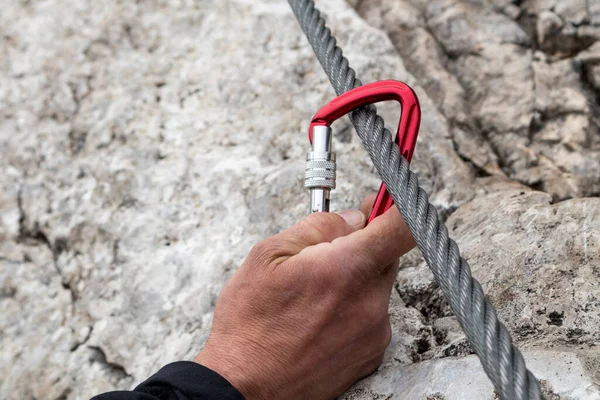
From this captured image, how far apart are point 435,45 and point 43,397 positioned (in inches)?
50.6

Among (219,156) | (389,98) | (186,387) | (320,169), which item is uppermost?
(389,98)

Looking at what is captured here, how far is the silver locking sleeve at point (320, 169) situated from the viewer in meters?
0.94

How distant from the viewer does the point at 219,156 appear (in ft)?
4.42

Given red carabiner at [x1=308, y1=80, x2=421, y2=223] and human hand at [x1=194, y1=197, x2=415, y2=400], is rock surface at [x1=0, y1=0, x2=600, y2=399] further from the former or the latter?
red carabiner at [x1=308, y1=80, x2=421, y2=223]

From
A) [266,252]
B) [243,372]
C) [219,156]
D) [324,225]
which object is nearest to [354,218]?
[324,225]

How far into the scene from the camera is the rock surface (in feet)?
3.74

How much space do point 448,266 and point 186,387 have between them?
404 millimetres

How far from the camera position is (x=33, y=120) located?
1511mm

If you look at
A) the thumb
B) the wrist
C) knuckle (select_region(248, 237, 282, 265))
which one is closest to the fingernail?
the thumb

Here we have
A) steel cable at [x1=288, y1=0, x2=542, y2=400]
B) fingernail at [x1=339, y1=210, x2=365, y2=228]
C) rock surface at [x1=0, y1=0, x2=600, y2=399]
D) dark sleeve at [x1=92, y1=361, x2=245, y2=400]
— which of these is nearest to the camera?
steel cable at [x1=288, y1=0, x2=542, y2=400]

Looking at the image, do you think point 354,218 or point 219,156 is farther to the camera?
point 219,156

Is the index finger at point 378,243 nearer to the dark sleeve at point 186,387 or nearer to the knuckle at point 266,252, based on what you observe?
the knuckle at point 266,252

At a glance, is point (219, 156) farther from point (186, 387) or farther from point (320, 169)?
point (186, 387)

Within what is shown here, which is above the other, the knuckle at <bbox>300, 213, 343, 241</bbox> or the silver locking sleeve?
the silver locking sleeve
